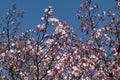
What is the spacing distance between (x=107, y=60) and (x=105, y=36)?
1563 millimetres

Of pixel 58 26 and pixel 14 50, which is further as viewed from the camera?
pixel 14 50

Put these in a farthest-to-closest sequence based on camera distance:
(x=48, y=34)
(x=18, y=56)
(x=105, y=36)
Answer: (x=105, y=36), (x=18, y=56), (x=48, y=34)

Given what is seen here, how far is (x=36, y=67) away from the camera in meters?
12.8

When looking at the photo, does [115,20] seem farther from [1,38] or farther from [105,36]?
[1,38]

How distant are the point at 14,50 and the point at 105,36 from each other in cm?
459

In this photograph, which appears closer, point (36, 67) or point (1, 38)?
point (36, 67)

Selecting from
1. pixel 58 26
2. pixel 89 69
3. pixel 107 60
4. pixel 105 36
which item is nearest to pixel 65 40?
pixel 58 26

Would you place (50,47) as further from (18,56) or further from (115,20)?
(115,20)

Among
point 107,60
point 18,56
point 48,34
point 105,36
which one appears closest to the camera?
point 48,34

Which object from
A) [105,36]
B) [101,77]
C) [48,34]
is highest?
[105,36]

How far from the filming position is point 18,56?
44.3 feet

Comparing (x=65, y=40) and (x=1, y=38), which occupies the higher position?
(x=1, y=38)

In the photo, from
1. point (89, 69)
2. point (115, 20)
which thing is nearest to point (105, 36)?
point (115, 20)

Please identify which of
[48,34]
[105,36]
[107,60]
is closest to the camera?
[48,34]
